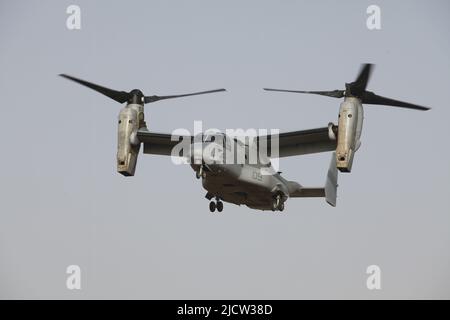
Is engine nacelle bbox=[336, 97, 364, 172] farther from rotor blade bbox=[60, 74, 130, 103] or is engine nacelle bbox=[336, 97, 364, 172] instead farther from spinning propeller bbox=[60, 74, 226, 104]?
rotor blade bbox=[60, 74, 130, 103]

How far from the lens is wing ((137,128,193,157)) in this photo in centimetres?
2720

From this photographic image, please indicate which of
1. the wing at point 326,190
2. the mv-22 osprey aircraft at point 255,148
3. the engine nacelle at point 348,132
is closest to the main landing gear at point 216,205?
the mv-22 osprey aircraft at point 255,148

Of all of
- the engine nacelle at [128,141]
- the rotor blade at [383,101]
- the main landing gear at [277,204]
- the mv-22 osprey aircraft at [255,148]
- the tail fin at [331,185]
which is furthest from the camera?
the tail fin at [331,185]

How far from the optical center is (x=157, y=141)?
27.9 m

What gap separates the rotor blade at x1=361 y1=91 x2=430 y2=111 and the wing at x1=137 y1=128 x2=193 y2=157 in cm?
528

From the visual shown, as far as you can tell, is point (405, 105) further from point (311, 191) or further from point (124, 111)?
point (124, 111)

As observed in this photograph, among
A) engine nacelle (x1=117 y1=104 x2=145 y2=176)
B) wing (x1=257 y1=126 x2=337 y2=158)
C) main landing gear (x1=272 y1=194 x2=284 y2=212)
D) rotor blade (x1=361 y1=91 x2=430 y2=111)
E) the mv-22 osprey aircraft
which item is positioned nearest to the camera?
the mv-22 osprey aircraft

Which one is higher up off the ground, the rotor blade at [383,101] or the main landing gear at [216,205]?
the rotor blade at [383,101]

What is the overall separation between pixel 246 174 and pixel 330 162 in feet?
13.4

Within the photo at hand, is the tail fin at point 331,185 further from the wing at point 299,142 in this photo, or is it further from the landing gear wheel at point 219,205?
the landing gear wheel at point 219,205

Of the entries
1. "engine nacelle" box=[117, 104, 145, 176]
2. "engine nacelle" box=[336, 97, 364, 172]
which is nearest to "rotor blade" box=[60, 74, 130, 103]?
"engine nacelle" box=[117, 104, 145, 176]

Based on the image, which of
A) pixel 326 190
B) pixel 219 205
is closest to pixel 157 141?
pixel 219 205

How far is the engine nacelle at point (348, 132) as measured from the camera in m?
24.4

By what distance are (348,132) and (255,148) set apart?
3.83m
